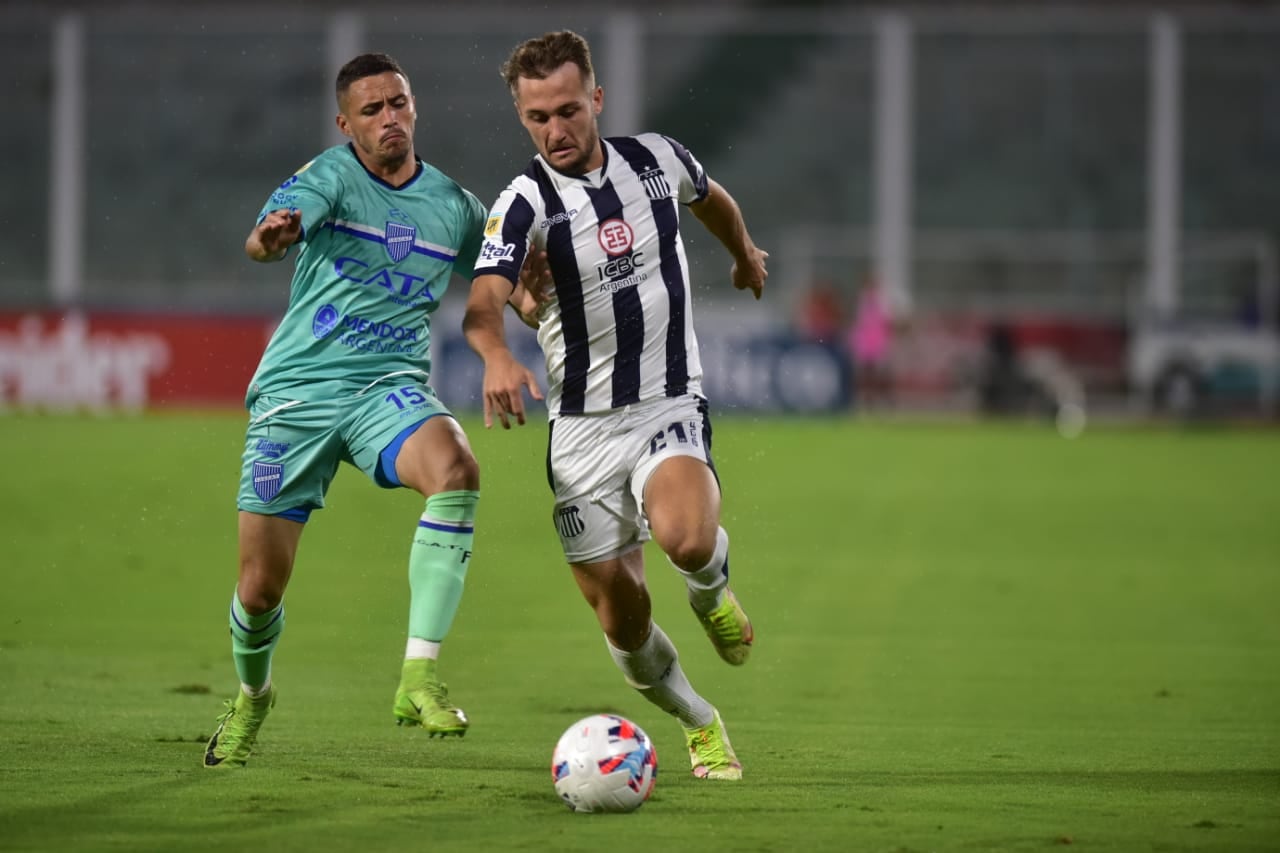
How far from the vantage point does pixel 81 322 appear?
2573 cm

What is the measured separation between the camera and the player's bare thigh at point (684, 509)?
18.9ft

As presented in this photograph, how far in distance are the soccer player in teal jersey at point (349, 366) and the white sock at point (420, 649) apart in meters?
0.26

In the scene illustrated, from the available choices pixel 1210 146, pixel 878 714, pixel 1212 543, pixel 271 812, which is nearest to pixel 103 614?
pixel 878 714

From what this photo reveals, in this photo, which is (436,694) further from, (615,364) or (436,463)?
(615,364)

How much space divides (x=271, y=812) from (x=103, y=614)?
567cm

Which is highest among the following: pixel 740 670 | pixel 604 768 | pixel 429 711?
pixel 429 711

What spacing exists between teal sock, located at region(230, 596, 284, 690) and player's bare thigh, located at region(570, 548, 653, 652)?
41.7 inches

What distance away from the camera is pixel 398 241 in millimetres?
6230

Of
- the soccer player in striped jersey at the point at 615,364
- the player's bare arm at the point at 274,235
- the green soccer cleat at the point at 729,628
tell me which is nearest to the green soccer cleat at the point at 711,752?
the soccer player in striped jersey at the point at 615,364

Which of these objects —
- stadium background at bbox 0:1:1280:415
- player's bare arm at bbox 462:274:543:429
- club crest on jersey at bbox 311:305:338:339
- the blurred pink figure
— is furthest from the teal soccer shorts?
the blurred pink figure

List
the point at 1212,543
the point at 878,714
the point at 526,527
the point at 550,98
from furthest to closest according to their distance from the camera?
1. the point at 526,527
2. the point at 1212,543
3. the point at 878,714
4. the point at 550,98

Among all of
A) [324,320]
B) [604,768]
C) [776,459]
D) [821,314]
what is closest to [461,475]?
[324,320]

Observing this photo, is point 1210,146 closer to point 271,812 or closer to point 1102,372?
point 1102,372

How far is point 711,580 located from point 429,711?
1.03 m
